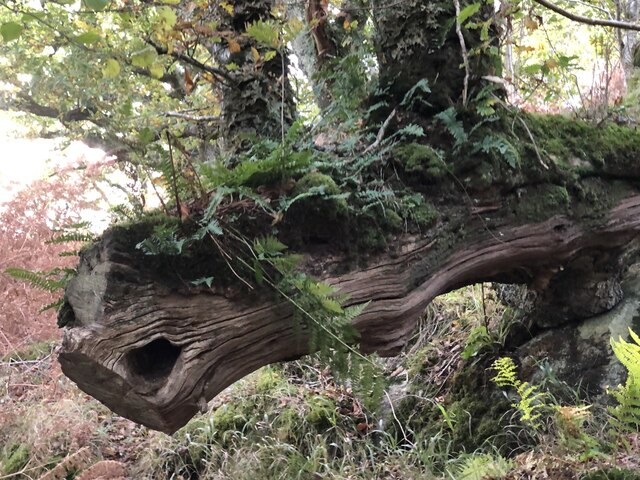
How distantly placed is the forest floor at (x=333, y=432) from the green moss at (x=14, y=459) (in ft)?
0.04

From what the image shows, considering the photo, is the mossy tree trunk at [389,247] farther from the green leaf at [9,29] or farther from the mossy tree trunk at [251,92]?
the green leaf at [9,29]

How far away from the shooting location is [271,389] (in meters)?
5.05

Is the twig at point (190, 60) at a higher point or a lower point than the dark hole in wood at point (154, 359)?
higher

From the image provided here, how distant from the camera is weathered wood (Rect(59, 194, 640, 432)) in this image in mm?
1970

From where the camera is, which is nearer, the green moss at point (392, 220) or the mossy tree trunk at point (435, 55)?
the green moss at point (392, 220)

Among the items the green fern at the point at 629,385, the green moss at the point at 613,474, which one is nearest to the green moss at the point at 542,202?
the green fern at the point at 629,385

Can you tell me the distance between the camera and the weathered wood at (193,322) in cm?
197

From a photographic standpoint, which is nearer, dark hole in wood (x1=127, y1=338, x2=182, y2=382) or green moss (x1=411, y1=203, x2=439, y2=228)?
dark hole in wood (x1=127, y1=338, x2=182, y2=382)

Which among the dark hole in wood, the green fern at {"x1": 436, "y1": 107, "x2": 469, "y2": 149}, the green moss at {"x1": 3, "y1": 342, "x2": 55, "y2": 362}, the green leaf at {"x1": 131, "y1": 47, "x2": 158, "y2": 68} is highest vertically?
the green leaf at {"x1": 131, "y1": 47, "x2": 158, "y2": 68}

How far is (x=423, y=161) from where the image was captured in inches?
113

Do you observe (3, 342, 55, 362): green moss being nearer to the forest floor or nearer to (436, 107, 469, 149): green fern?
the forest floor

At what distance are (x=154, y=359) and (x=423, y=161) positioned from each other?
174 centimetres

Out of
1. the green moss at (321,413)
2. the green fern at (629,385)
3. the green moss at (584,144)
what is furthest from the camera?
the green moss at (321,413)

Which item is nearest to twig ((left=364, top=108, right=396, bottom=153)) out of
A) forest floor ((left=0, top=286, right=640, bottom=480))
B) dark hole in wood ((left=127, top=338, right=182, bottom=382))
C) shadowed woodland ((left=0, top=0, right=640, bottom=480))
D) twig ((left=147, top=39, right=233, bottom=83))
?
shadowed woodland ((left=0, top=0, right=640, bottom=480))
